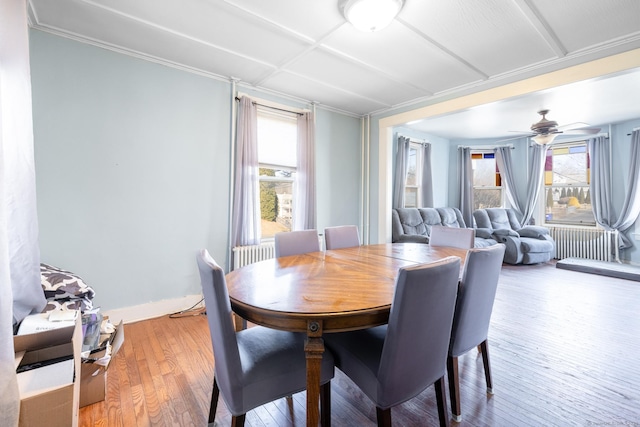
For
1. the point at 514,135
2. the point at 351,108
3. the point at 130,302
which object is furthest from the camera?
the point at 514,135

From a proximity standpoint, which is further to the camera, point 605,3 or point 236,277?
point 605,3

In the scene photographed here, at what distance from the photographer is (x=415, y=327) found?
3.88ft

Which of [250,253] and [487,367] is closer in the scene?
[487,367]

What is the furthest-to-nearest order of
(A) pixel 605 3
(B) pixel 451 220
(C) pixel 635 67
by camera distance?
(B) pixel 451 220 < (C) pixel 635 67 < (A) pixel 605 3

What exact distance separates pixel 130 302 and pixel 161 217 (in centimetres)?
83

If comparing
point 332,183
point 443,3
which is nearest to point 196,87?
point 332,183

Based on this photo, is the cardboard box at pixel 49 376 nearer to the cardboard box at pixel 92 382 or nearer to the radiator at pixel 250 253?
the cardboard box at pixel 92 382

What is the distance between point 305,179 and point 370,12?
2.08 meters

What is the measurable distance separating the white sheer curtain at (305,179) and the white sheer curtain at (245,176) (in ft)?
2.03

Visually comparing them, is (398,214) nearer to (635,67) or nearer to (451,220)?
(451,220)

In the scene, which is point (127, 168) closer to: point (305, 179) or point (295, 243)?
point (295, 243)

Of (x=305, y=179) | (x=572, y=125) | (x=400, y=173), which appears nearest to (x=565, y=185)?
(x=572, y=125)

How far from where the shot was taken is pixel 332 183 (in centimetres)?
419

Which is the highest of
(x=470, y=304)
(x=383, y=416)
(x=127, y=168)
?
(x=127, y=168)
